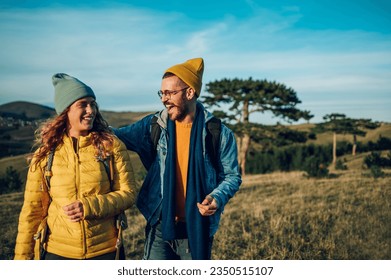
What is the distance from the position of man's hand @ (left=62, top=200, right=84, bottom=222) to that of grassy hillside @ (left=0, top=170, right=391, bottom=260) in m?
3.00

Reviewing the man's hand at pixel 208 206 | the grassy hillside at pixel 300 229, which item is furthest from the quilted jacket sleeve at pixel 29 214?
the grassy hillside at pixel 300 229

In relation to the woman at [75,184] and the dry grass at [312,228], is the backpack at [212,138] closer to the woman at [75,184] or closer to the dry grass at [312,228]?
the woman at [75,184]

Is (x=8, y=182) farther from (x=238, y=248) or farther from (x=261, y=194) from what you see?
(x=238, y=248)

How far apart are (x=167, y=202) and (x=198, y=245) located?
1.27 feet

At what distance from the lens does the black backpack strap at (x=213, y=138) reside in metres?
2.95

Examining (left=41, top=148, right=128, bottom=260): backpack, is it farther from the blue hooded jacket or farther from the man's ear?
the man's ear

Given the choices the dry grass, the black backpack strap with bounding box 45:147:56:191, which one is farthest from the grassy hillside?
the black backpack strap with bounding box 45:147:56:191

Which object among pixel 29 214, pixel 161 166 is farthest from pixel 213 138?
pixel 29 214

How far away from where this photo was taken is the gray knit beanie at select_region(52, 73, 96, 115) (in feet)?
8.50

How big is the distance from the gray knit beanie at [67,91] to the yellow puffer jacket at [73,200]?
24 centimetres

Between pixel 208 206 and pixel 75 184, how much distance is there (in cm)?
89

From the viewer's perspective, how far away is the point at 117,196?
2.57 m

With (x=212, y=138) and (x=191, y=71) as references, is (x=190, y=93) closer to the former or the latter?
(x=191, y=71)

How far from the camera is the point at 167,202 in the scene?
113 inches
